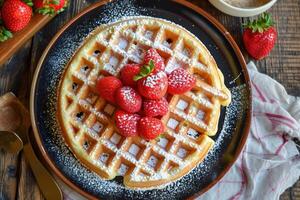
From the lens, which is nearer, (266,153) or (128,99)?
(128,99)

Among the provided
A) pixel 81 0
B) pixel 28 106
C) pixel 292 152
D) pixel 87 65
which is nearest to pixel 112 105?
pixel 87 65

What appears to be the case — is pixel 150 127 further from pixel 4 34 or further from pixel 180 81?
pixel 4 34

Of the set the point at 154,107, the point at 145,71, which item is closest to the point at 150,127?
the point at 154,107

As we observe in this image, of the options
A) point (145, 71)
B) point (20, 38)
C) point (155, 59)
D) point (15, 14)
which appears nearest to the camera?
point (145, 71)

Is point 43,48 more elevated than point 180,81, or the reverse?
point 180,81

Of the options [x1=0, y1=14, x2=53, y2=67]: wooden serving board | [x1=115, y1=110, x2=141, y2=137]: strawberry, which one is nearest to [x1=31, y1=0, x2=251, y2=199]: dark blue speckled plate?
[x1=0, y1=14, x2=53, y2=67]: wooden serving board

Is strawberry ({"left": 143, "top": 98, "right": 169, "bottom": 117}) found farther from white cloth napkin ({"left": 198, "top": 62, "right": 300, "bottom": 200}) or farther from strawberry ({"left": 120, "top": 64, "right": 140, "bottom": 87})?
white cloth napkin ({"left": 198, "top": 62, "right": 300, "bottom": 200})
